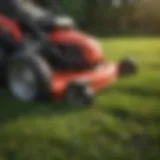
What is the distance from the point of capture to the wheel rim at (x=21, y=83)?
3.94ft

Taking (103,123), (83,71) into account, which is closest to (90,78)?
(83,71)

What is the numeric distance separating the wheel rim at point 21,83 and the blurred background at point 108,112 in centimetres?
2

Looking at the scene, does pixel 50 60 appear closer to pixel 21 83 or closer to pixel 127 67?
pixel 21 83

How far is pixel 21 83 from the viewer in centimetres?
121

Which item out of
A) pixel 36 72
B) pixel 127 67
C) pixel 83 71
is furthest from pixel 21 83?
pixel 127 67

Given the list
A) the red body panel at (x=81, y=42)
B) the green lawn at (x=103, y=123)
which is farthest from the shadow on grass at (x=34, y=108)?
the red body panel at (x=81, y=42)

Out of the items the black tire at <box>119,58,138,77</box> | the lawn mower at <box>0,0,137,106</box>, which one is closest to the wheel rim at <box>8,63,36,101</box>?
the lawn mower at <box>0,0,137,106</box>

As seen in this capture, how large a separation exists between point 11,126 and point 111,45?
0.36m

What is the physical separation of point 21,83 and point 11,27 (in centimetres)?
16

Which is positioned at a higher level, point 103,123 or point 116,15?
point 116,15

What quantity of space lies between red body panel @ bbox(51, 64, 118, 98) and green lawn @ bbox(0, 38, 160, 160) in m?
0.02

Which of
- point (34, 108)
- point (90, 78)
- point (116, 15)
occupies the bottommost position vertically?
point (34, 108)

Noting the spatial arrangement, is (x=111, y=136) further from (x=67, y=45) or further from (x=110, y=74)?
(x=67, y=45)

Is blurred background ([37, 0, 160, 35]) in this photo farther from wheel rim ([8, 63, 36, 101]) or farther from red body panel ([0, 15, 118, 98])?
wheel rim ([8, 63, 36, 101])
